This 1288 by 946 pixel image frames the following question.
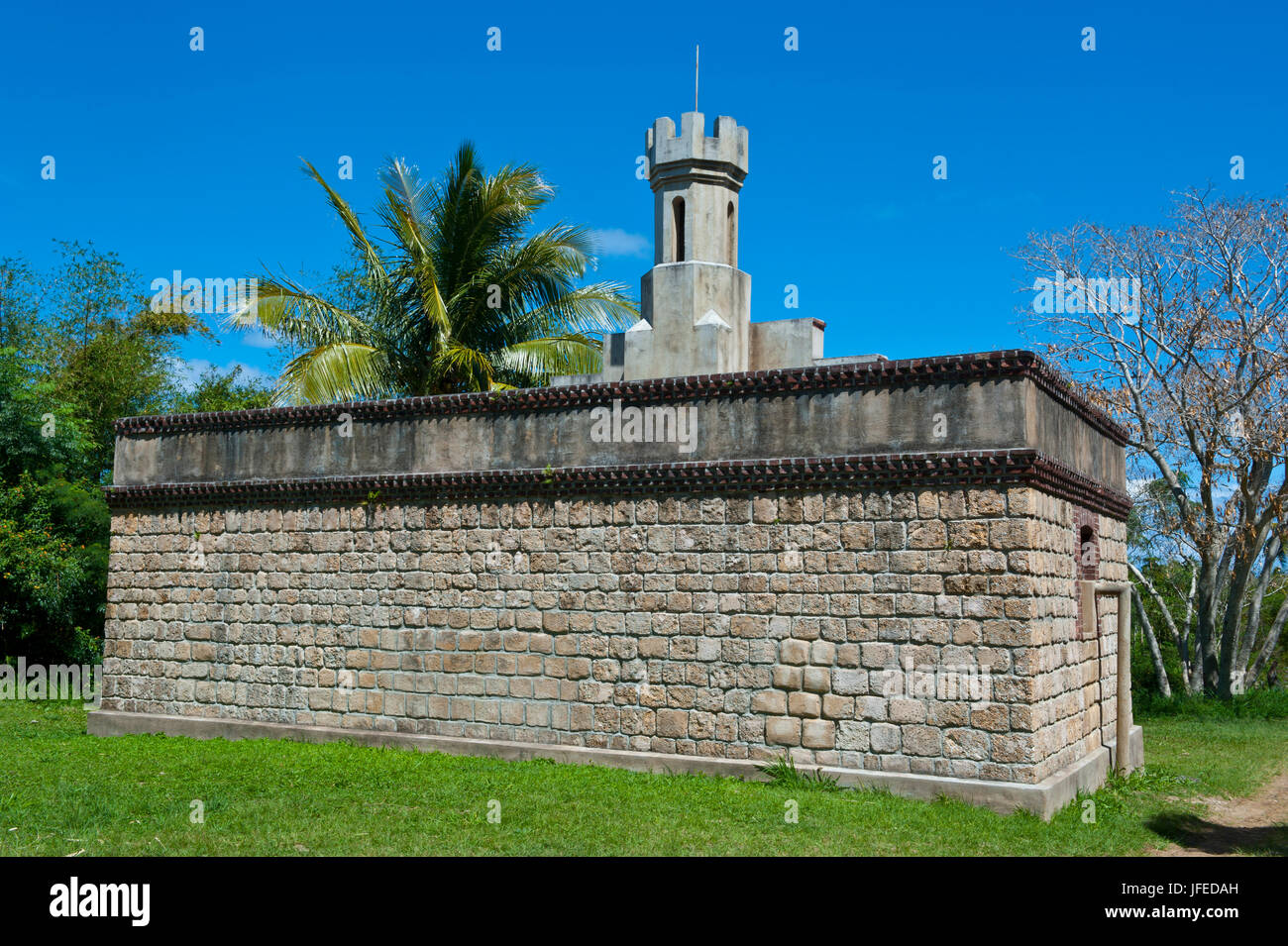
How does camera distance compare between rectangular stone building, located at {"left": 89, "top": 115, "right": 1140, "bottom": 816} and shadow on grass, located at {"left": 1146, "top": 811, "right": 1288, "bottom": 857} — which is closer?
shadow on grass, located at {"left": 1146, "top": 811, "right": 1288, "bottom": 857}

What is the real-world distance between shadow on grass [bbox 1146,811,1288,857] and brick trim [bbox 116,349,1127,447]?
4.43 meters

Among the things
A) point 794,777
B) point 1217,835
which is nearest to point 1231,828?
point 1217,835

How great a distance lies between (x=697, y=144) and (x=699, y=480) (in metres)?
4.65

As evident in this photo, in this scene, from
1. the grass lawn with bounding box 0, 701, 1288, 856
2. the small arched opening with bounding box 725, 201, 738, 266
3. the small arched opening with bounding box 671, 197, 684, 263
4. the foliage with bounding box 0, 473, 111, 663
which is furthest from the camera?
the foliage with bounding box 0, 473, 111, 663

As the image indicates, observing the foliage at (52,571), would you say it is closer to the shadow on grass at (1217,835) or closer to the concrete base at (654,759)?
Answer: the concrete base at (654,759)

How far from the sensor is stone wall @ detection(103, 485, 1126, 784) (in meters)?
11.3

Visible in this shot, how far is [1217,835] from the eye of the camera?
1160cm

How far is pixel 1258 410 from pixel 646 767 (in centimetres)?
1699

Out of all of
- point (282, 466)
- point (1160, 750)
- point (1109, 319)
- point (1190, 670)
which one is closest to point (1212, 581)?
point (1190, 670)

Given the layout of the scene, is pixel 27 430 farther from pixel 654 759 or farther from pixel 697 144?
pixel 654 759

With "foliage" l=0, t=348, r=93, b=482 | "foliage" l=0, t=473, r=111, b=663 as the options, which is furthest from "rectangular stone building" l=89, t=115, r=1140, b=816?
"foliage" l=0, t=348, r=93, b=482

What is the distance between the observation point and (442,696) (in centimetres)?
1396

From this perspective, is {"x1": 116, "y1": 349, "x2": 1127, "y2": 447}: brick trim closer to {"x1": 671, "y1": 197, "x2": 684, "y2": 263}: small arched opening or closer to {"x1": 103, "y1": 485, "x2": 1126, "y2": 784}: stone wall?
{"x1": 103, "y1": 485, "x2": 1126, "y2": 784}: stone wall

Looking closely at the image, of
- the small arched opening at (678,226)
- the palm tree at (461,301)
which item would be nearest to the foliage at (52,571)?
the palm tree at (461,301)
